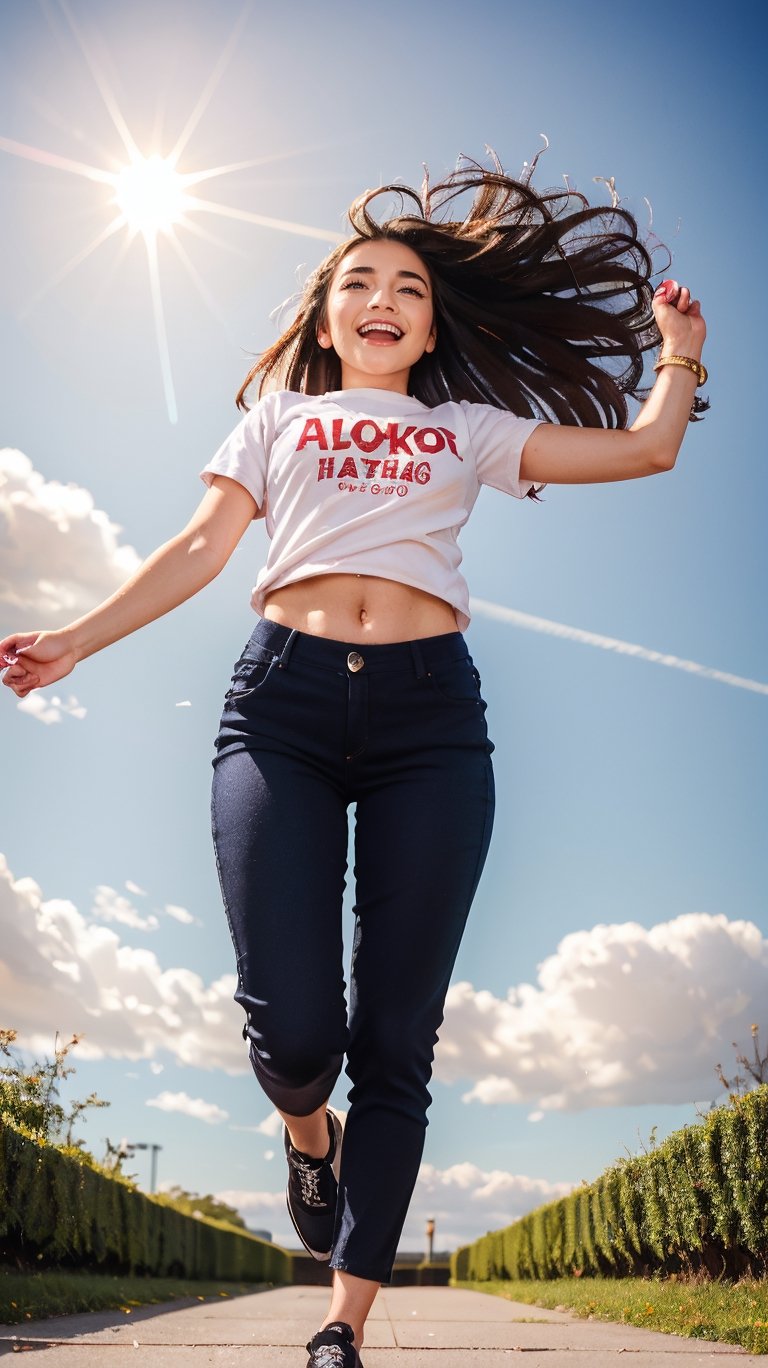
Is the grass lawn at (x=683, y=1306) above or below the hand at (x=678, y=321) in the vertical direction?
below

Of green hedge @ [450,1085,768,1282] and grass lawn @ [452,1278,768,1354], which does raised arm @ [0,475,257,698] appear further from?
green hedge @ [450,1085,768,1282]

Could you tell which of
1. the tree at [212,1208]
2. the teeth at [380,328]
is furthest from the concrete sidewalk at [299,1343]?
the tree at [212,1208]

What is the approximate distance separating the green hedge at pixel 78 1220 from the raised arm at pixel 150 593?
Result: 6678 mm

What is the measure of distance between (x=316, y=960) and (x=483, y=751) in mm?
705

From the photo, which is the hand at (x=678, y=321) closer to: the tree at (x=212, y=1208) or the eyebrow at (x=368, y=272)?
the eyebrow at (x=368, y=272)

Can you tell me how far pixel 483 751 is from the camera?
2971mm

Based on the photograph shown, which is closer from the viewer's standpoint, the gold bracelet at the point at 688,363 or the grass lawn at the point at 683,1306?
Result: the gold bracelet at the point at 688,363

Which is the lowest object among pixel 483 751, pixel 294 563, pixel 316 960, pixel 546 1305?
pixel 546 1305

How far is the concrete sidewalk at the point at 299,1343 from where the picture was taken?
3.79m

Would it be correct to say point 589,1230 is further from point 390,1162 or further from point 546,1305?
point 390,1162

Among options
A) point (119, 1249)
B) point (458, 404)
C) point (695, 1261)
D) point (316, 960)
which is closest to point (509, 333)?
point (458, 404)

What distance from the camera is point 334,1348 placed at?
7.71 ft

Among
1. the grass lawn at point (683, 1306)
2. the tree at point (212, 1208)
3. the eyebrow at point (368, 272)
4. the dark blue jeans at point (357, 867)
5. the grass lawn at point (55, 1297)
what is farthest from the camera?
the tree at point (212, 1208)

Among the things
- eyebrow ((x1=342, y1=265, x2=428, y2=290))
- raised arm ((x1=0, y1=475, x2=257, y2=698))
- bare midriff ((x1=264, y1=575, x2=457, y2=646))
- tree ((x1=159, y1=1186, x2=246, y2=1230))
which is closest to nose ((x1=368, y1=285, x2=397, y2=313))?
eyebrow ((x1=342, y1=265, x2=428, y2=290))
